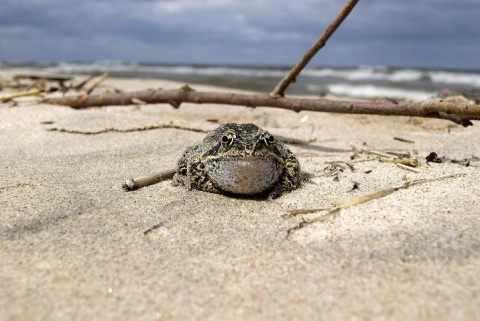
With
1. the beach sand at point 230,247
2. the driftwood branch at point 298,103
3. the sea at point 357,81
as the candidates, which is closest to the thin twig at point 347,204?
the beach sand at point 230,247

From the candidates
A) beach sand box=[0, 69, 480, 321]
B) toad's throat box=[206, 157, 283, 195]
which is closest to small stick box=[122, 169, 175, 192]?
beach sand box=[0, 69, 480, 321]

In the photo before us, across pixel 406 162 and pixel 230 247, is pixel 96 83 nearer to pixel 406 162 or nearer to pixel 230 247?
pixel 406 162

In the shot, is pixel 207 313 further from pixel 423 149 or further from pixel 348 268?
pixel 423 149

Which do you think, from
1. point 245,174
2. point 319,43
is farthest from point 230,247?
point 319,43

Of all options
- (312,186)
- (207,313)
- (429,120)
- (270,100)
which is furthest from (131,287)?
(429,120)

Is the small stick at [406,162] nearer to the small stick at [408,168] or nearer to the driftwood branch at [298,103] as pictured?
the small stick at [408,168]

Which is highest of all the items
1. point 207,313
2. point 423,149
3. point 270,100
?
point 270,100
